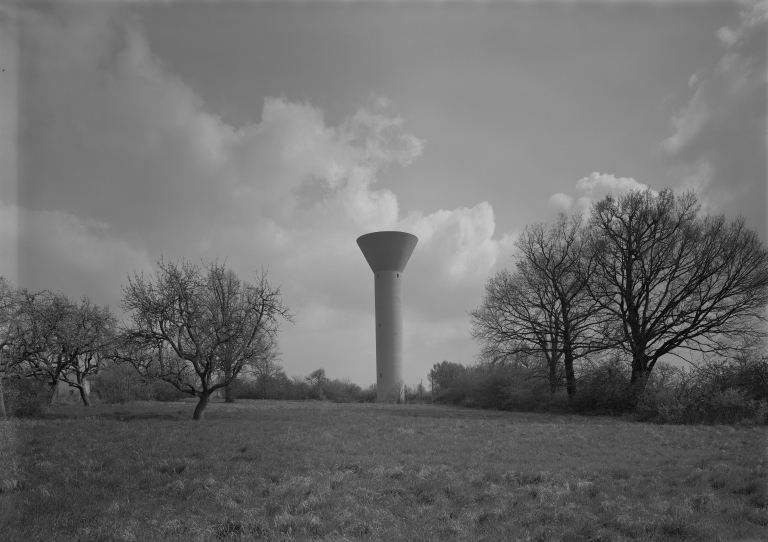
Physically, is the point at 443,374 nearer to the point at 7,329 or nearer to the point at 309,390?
the point at 309,390

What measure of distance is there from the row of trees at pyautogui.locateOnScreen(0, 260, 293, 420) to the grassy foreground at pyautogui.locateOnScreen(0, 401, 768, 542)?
24.5ft

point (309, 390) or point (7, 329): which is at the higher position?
point (7, 329)

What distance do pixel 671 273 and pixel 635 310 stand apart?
2.77 meters

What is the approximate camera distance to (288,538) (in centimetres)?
570

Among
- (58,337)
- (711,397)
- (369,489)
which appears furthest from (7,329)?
(711,397)

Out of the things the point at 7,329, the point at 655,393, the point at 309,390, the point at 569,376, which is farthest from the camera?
the point at 309,390

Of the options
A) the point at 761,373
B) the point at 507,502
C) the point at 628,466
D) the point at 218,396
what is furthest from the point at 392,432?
Result: the point at 218,396

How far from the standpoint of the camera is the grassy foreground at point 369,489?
614cm

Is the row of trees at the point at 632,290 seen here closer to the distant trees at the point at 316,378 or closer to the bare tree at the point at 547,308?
the bare tree at the point at 547,308

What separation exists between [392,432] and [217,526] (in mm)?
9543

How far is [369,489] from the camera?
7.86 m

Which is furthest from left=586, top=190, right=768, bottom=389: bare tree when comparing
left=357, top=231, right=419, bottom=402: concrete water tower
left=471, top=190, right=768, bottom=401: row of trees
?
left=357, top=231, right=419, bottom=402: concrete water tower

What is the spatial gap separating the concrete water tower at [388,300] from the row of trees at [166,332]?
76.4 feet

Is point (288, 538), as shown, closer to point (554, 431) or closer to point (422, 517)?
point (422, 517)
